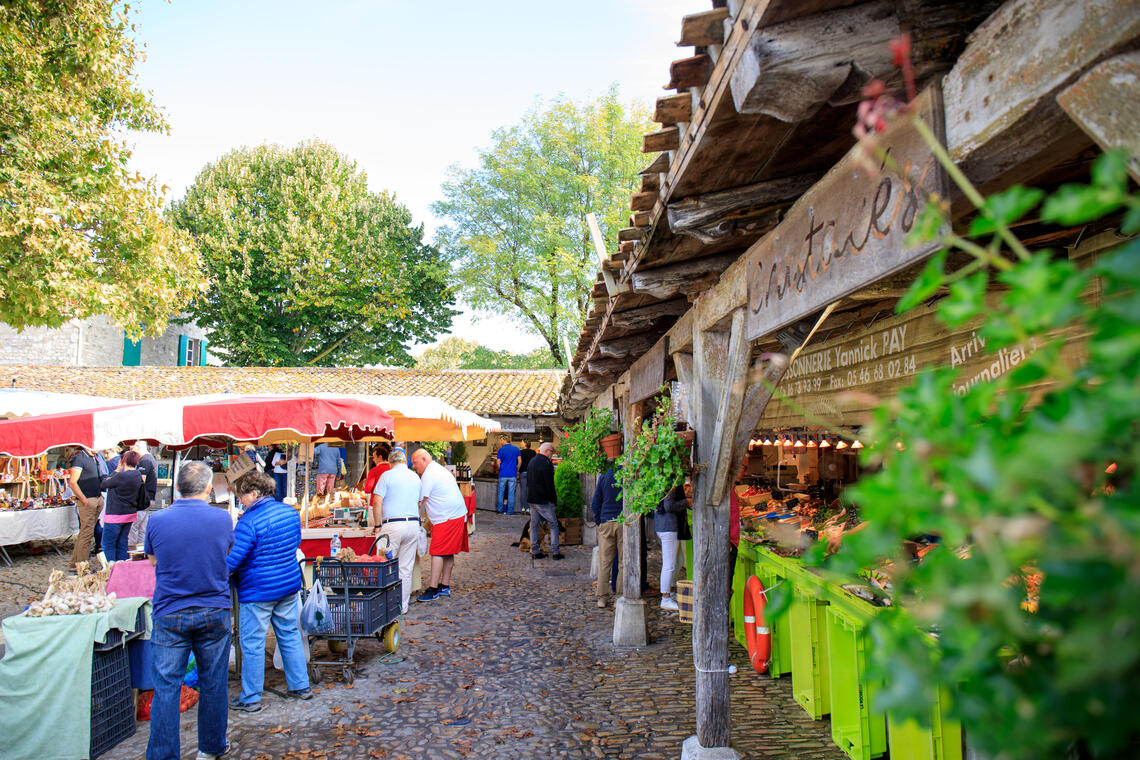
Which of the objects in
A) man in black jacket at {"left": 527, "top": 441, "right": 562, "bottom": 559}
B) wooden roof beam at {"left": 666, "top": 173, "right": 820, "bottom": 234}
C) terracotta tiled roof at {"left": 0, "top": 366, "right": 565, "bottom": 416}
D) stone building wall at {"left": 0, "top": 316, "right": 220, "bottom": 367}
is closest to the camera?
wooden roof beam at {"left": 666, "top": 173, "right": 820, "bottom": 234}

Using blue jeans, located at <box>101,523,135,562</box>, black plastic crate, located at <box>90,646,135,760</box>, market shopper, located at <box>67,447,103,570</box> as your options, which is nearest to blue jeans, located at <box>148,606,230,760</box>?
black plastic crate, located at <box>90,646,135,760</box>

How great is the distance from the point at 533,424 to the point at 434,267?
903 cm

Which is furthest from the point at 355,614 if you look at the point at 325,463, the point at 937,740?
the point at 325,463

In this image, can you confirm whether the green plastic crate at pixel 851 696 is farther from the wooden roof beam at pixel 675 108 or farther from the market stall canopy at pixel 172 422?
the market stall canopy at pixel 172 422

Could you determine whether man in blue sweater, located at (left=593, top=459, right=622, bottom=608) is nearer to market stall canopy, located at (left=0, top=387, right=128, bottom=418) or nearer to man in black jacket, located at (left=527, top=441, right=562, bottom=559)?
man in black jacket, located at (left=527, top=441, right=562, bottom=559)

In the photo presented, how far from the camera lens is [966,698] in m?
0.79

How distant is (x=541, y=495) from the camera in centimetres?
1165

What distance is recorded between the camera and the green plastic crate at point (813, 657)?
4734 millimetres

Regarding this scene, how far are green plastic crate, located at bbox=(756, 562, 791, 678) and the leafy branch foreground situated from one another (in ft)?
16.2

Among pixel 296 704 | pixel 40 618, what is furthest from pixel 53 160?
pixel 296 704

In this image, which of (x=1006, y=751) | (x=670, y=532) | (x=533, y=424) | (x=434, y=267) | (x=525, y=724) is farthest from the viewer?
(x=434, y=267)

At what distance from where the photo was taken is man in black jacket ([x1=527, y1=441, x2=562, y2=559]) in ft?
37.3

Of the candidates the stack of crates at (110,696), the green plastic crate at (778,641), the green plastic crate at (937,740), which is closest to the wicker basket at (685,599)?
the green plastic crate at (778,641)

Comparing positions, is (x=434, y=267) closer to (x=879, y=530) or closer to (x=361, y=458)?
(x=361, y=458)
